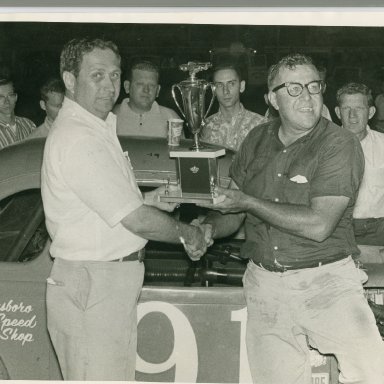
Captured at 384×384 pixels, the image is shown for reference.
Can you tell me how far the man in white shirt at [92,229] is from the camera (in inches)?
76.3

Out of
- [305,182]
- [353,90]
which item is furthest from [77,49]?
[353,90]

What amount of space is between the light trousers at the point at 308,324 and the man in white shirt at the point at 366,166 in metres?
0.86

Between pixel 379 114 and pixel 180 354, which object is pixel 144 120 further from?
pixel 379 114

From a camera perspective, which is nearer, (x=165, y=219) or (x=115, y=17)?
(x=165, y=219)

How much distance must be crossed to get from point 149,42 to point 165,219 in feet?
5.72

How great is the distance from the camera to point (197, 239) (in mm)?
2193

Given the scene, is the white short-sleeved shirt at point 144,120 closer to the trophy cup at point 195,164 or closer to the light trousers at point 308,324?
the trophy cup at point 195,164

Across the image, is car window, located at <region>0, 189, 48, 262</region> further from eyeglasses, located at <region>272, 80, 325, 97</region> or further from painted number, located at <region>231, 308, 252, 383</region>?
eyeglasses, located at <region>272, 80, 325, 97</region>

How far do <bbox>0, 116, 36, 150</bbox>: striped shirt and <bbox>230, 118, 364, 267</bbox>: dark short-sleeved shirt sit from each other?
1.59 metres

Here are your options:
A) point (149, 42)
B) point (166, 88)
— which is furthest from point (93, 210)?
point (166, 88)

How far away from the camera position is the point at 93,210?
1971mm

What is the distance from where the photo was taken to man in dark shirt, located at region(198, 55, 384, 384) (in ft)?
6.43

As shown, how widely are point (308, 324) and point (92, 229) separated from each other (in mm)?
746

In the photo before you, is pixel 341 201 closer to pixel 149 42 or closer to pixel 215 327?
pixel 215 327
